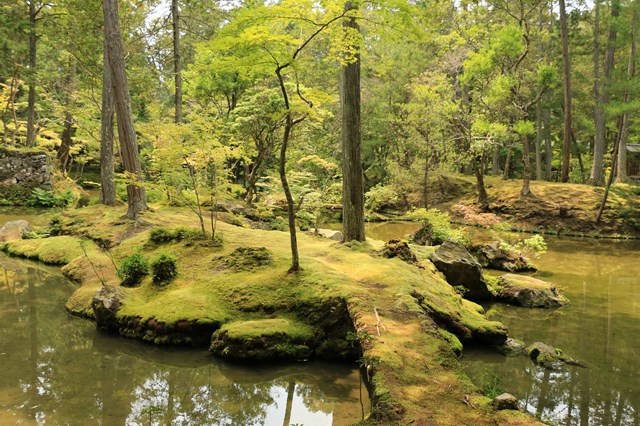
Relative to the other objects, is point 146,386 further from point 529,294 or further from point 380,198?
point 380,198

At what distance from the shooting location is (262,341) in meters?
5.47

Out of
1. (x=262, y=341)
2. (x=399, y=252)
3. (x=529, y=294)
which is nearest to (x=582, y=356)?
(x=529, y=294)

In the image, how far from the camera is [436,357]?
4355 millimetres

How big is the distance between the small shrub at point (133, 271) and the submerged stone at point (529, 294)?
269 inches

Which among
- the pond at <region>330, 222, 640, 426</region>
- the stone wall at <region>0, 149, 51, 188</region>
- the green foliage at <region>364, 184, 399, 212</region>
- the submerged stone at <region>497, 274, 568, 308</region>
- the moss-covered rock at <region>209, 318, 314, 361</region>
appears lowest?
the pond at <region>330, 222, 640, 426</region>

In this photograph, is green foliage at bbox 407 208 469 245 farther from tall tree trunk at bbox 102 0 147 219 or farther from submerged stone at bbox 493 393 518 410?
submerged stone at bbox 493 393 518 410

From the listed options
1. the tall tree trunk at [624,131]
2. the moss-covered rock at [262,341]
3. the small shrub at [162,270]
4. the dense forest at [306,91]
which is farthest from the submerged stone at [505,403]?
the tall tree trunk at [624,131]

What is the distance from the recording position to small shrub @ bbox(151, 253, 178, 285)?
7301 mm

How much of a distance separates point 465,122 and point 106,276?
59.4ft

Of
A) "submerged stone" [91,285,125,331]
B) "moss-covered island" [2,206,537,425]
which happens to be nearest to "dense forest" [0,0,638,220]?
"moss-covered island" [2,206,537,425]

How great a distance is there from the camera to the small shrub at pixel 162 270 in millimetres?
7301

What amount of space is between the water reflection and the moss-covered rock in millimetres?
2141

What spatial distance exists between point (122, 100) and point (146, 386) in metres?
8.40

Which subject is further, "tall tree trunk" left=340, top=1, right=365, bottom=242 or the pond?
"tall tree trunk" left=340, top=1, right=365, bottom=242
